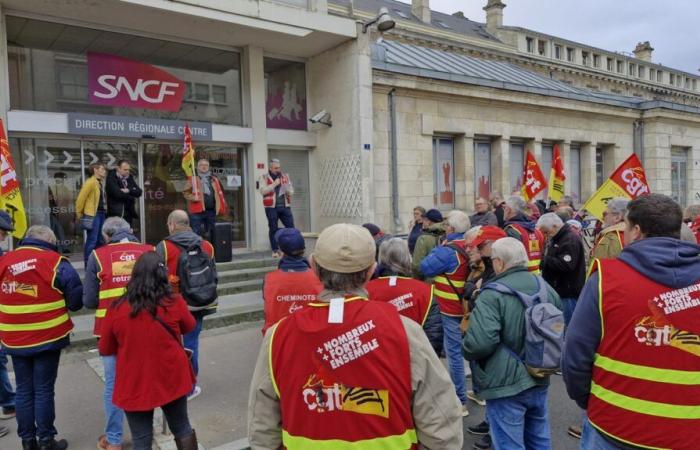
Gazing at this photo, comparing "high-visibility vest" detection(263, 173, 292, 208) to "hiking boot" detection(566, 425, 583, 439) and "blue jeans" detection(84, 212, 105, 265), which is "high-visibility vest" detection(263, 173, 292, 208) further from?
"hiking boot" detection(566, 425, 583, 439)

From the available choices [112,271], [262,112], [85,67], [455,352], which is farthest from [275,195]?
[112,271]

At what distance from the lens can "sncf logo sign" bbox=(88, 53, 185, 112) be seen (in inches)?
405

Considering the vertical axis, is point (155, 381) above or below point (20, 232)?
below

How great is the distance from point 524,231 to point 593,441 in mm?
3586

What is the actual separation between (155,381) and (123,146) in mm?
8258

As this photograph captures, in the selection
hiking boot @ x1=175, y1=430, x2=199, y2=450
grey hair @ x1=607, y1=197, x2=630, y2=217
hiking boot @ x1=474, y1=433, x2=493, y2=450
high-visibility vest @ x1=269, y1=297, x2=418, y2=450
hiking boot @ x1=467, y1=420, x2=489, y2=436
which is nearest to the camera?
high-visibility vest @ x1=269, y1=297, x2=418, y2=450

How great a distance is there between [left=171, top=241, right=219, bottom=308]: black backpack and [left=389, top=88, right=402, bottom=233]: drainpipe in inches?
328

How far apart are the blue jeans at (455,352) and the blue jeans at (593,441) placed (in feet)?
7.09

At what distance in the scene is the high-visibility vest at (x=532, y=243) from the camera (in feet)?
18.9

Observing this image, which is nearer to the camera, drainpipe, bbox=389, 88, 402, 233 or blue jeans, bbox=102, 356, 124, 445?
blue jeans, bbox=102, 356, 124, 445

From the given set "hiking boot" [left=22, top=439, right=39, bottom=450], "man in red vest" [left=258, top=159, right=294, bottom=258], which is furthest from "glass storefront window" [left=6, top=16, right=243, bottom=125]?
"hiking boot" [left=22, top=439, right=39, bottom=450]

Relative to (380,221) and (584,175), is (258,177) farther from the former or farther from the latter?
(584,175)

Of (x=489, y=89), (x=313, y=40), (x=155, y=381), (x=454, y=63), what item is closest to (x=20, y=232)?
(x=155, y=381)

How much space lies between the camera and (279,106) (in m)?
12.8
